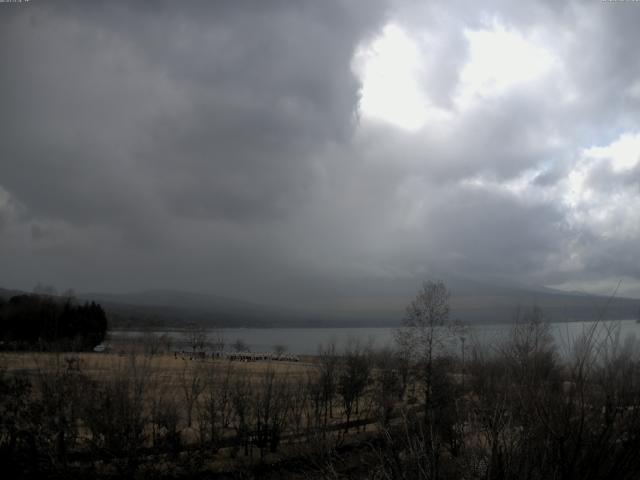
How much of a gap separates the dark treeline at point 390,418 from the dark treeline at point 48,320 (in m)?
61.3

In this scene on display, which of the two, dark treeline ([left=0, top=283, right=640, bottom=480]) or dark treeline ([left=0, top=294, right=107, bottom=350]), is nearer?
dark treeline ([left=0, top=283, right=640, bottom=480])

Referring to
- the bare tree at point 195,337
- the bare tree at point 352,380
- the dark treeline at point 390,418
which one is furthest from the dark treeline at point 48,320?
the dark treeline at point 390,418

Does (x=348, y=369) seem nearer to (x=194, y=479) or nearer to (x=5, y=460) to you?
(x=194, y=479)

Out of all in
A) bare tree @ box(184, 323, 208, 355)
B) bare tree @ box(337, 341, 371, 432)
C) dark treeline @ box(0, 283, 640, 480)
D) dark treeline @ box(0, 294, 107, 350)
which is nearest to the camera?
dark treeline @ box(0, 283, 640, 480)

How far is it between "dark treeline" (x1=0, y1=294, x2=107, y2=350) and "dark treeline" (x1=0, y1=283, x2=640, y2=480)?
61.3m

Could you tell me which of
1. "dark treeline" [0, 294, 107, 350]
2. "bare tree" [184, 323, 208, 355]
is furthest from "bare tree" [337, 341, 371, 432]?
"bare tree" [184, 323, 208, 355]

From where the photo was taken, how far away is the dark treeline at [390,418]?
6.20 metres

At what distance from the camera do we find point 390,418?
29.7 metres

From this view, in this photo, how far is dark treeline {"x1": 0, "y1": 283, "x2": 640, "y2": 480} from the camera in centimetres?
620

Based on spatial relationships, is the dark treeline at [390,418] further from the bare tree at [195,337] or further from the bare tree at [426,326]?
the bare tree at [195,337]

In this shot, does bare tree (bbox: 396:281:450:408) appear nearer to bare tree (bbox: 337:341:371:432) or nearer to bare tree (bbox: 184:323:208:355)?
bare tree (bbox: 337:341:371:432)

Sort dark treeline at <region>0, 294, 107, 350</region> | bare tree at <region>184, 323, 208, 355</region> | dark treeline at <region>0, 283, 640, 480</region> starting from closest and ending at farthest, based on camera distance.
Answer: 1. dark treeline at <region>0, 283, 640, 480</region>
2. dark treeline at <region>0, 294, 107, 350</region>
3. bare tree at <region>184, 323, 208, 355</region>

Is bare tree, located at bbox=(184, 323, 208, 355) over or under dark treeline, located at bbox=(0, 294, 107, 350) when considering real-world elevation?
under

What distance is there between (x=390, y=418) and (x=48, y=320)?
80.3 metres
